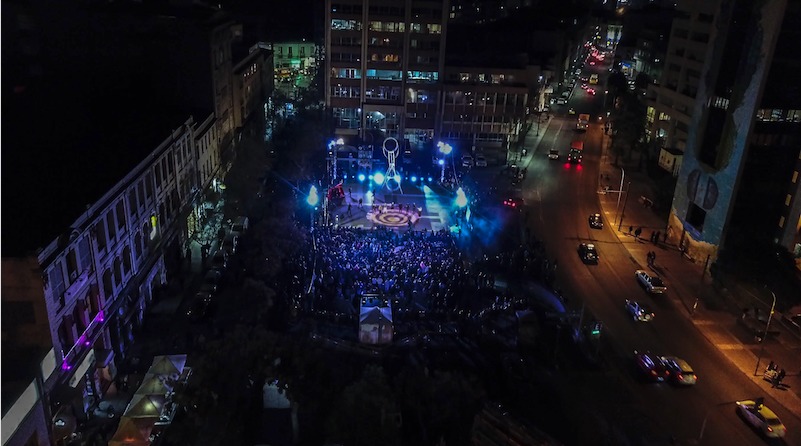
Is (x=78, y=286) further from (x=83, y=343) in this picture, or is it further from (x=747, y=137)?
(x=747, y=137)

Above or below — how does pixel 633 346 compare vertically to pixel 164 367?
below

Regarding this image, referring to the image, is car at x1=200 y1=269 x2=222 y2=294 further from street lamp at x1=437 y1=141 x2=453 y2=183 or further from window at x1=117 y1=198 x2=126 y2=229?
street lamp at x1=437 y1=141 x2=453 y2=183

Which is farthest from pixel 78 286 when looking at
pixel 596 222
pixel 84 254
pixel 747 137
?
pixel 747 137

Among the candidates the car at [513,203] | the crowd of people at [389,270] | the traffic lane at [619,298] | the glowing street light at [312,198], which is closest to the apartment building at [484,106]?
the traffic lane at [619,298]

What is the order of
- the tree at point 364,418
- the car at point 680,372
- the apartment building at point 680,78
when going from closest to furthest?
the tree at point 364,418
the car at point 680,372
the apartment building at point 680,78

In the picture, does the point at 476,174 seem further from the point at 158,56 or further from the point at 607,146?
the point at 158,56

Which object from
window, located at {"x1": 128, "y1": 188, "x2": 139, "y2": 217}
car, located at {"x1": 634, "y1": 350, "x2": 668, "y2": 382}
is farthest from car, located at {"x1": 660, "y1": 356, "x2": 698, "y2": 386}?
window, located at {"x1": 128, "y1": 188, "x2": 139, "y2": 217}

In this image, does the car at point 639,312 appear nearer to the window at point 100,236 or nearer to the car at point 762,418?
the car at point 762,418

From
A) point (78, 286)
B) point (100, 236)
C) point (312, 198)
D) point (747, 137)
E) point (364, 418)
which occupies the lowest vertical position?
point (312, 198)
